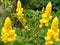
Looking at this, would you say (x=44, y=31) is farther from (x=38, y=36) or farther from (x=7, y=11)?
(x=7, y=11)

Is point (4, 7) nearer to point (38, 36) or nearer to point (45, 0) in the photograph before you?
point (45, 0)

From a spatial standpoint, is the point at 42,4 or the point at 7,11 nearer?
the point at 7,11

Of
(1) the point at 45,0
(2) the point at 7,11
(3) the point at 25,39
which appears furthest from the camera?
(1) the point at 45,0

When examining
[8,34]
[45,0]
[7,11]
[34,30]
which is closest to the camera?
[8,34]

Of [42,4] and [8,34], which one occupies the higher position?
[42,4]

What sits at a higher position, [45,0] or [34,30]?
[45,0]

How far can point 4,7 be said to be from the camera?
579 cm

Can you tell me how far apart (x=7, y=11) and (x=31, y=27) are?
104 inches

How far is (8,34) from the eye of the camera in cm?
199

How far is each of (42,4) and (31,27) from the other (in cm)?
308

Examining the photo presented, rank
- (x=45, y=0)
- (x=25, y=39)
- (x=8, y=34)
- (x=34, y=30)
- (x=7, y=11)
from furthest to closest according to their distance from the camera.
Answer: (x=45, y=0), (x=7, y=11), (x=34, y=30), (x=25, y=39), (x=8, y=34)

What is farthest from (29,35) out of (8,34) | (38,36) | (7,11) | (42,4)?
(42,4)

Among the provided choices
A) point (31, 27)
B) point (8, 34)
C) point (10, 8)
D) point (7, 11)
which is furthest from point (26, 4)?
point (8, 34)

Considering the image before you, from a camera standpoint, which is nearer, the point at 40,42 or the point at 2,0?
the point at 40,42
